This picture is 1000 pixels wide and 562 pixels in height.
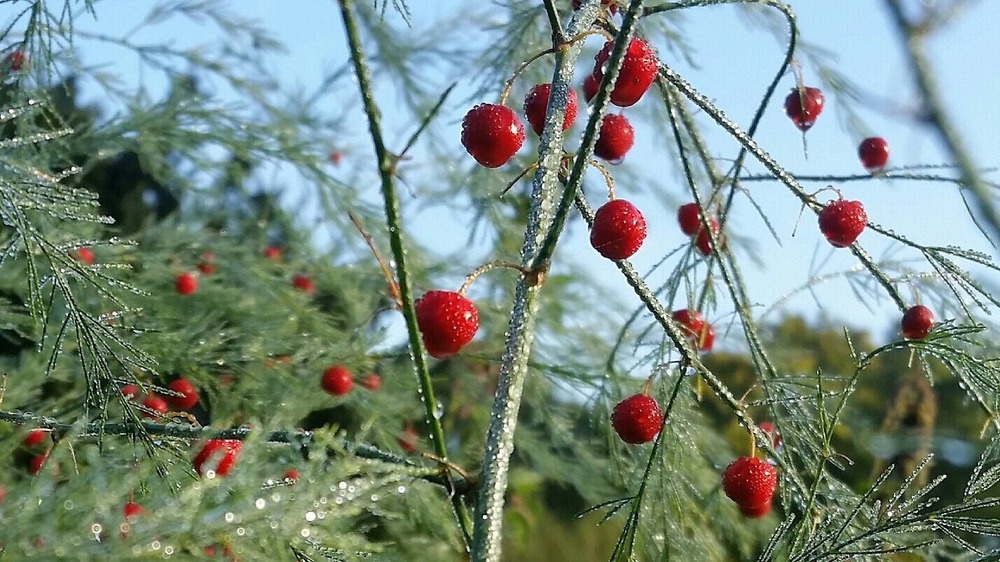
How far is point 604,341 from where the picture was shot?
6.89 feet

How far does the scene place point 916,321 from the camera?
2.78ft

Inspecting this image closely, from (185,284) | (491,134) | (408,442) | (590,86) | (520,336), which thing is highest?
(590,86)

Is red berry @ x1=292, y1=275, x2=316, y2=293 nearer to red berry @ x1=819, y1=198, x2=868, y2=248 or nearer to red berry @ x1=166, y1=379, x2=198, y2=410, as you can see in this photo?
red berry @ x1=166, y1=379, x2=198, y2=410

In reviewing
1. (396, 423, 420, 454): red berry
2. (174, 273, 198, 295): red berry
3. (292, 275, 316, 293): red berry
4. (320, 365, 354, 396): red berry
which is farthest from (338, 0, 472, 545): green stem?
(292, 275, 316, 293): red berry

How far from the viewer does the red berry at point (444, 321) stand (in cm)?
53

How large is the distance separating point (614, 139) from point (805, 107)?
10.6 inches

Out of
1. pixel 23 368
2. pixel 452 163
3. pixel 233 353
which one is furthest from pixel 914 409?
pixel 23 368

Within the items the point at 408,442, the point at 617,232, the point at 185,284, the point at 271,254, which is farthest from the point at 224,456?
the point at 271,254

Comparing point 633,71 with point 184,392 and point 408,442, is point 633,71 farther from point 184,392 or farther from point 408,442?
point 408,442

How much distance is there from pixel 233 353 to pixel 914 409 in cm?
185

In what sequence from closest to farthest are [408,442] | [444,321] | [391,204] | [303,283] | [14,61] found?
[391,204] → [444,321] → [14,61] → [408,442] → [303,283]

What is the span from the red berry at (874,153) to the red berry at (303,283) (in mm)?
1119

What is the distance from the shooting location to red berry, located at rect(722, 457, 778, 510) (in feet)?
2.40

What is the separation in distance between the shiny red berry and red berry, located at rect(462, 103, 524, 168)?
0.25ft
